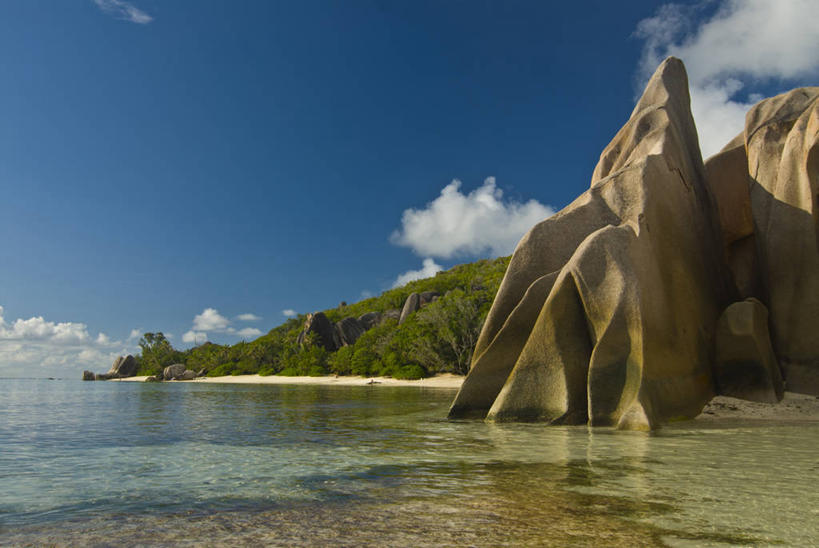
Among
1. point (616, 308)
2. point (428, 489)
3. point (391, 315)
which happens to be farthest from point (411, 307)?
point (428, 489)

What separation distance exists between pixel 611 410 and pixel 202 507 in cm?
772

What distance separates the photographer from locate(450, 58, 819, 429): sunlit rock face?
33.6 ft

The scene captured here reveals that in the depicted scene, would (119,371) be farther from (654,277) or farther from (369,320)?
(654,277)

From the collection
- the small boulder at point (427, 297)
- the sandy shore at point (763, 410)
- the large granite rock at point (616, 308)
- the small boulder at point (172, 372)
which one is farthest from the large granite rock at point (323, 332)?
the sandy shore at point (763, 410)

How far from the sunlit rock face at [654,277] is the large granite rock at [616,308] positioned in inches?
1.2

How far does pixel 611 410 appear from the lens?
10055mm

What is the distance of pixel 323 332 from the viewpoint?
70.9 m

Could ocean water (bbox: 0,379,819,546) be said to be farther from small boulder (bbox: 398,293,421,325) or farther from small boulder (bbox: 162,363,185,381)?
small boulder (bbox: 162,363,185,381)

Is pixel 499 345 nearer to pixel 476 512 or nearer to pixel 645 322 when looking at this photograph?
pixel 645 322

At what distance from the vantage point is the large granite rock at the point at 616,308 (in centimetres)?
1013

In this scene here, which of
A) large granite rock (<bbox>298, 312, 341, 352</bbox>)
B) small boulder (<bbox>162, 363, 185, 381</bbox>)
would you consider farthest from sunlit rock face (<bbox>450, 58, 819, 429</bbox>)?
→ small boulder (<bbox>162, 363, 185, 381</bbox>)

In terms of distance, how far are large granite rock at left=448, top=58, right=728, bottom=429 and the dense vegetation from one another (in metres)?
33.3

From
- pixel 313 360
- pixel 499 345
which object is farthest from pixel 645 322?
pixel 313 360

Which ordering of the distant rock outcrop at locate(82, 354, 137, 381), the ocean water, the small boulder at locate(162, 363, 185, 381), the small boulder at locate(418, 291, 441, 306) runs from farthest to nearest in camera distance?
the distant rock outcrop at locate(82, 354, 137, 381)
the small boulder at locate(162, 363, 185, 381)
the small boulder at locate(418, 291, 441, 306)
the ocean water
